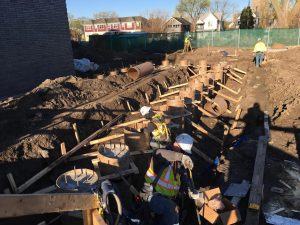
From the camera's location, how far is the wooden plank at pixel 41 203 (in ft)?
5.58

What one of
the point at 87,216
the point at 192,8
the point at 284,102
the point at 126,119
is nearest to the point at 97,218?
the point at 87,216

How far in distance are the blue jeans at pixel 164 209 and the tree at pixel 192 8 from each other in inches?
3046

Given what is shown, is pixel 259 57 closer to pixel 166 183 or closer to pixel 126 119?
pixel 126 119

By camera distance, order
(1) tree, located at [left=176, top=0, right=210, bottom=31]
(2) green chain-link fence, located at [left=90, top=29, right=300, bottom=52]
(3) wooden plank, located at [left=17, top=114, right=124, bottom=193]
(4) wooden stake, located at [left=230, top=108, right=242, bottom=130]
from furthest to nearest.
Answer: (1) tree, located at [left=176, top=0, right=210, bottom=31] → (2) green chain-link fence, located at [left=90, top=29, right=300, bottom=52] → (4) wooden stake, located at [left=230, top=108, right=242, bottom=130] → (3) wooden plank, located at [left=17, top=114, right=124, bottom=193]

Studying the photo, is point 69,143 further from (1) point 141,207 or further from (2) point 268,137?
(2) point 268,137

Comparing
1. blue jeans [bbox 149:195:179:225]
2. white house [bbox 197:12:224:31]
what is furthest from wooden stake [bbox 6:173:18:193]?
white house [bbox 197:12:224:31]

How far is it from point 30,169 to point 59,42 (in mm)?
8870

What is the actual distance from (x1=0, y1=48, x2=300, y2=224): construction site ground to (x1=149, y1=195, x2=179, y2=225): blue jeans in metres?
1.90

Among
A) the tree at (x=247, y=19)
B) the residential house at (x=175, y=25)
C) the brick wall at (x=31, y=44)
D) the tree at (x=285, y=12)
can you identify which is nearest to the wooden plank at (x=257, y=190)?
the brick wall at (x=31, y=44)

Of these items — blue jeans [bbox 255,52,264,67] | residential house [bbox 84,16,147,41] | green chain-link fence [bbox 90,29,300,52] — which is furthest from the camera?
residential house [bbox 84,16,147,41]

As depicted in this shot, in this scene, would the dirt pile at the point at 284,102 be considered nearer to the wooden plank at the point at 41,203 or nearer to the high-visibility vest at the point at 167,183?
the high-visibility vest at the point at 167,183

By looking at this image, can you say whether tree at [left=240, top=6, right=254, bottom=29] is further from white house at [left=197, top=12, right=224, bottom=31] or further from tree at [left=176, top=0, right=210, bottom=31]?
tree at [left=176, top=0, right=210, bottom=31]

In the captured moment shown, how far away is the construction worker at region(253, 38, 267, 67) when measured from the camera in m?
17.7

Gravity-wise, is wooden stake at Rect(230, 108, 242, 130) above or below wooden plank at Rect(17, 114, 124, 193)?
below
